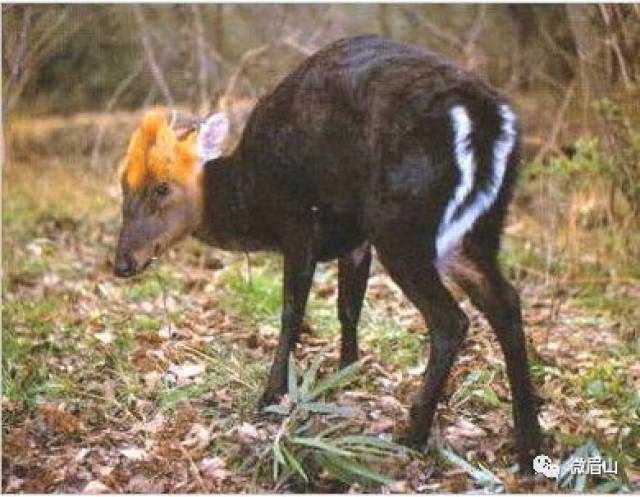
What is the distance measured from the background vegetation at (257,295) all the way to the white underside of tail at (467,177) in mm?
673

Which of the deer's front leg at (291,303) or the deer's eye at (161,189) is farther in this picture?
the deer's eye at (161,189)

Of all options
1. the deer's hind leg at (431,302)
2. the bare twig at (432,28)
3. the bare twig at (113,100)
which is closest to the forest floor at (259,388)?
the deer's hind leg at (431,302)

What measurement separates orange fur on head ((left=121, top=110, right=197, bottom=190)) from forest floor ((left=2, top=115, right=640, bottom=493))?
2.34 ft

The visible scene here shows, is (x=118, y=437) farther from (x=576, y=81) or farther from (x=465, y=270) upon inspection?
(x=576, y=81)

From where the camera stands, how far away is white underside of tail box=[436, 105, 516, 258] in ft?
11.6

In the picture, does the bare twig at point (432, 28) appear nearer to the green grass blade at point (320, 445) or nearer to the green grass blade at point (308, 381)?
the green grass blade at point (308, 381)

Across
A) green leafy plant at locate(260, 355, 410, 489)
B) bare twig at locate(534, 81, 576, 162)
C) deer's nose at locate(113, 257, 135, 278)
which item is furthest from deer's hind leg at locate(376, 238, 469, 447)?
bare twig at locate(534, 81, 576, 162)

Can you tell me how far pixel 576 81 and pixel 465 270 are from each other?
2.73 m

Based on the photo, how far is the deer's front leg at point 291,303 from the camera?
4.09m

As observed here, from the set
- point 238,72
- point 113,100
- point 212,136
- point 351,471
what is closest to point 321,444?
point 351,471

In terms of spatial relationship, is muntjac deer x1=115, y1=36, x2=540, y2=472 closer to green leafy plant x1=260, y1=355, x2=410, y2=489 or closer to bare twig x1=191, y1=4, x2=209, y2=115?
green leafy plant x1=260, y1=355, x2=410, y2=489

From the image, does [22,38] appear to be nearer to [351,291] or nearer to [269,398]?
[351,291]

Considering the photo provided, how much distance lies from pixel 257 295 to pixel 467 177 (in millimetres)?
1978

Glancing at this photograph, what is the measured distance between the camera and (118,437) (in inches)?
158
